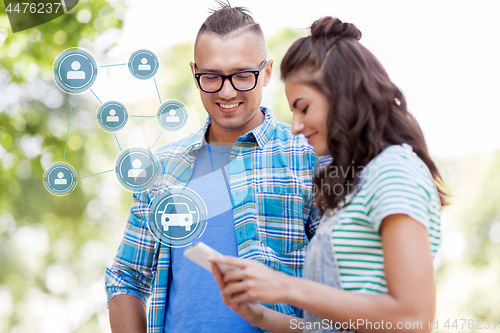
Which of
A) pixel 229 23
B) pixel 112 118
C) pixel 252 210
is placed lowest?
pixel 252 210

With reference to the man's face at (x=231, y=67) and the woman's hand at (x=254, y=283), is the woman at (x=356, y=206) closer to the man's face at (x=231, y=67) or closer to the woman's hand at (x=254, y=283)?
the woman's hand at (x=254, y=283)

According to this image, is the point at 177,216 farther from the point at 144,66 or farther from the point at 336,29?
the point at 336,29

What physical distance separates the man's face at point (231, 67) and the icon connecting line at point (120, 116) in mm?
276

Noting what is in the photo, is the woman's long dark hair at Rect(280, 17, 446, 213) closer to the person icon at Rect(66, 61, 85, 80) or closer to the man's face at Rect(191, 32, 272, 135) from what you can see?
the man's face at Rect(191, 32, 272, 135)

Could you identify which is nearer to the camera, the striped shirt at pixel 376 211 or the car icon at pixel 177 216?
the striped shirt at pixel 376 211

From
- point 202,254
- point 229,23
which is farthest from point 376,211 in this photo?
point 229,23

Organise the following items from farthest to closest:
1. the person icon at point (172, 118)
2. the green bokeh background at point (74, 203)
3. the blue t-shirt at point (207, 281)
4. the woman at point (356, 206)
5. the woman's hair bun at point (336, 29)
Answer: the green bokeh background at point (74, 203) < the person icon at point (172, 118) < the blue t-shirt at point (207, 281) < the woman's hair bun at point (336, 29) < the woman at point (356, 206)

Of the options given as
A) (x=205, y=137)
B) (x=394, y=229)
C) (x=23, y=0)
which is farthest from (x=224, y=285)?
(x=23, y=0)

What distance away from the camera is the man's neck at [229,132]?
203cm

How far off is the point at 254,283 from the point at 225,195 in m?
0.76

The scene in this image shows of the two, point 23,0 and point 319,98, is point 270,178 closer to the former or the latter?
point 319,98

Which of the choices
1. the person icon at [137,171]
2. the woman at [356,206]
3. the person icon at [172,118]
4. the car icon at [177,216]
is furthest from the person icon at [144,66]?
the woman at [356,206]

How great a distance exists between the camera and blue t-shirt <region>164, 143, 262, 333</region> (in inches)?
67.2

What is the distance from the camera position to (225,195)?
71.8 inches
